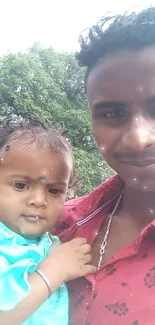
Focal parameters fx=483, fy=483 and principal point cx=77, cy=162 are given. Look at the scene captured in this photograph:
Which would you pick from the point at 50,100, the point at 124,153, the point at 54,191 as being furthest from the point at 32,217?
the point at 50,100

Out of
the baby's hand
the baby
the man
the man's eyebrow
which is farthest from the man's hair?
the baby's hand

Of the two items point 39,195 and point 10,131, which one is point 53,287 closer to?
point 39,195

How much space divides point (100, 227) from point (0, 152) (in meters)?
0.38

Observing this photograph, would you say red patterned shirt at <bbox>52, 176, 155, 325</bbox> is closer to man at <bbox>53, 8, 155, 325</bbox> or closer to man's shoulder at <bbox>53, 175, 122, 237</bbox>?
man at <bbox>53, 8, 155, 325</bbox>

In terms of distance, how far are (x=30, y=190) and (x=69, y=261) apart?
233 millimetres

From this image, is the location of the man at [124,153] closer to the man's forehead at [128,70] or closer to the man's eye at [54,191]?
the man's forehead at [128,70]

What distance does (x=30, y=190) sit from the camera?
1.38 meters

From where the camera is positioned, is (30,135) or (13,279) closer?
(13,279)

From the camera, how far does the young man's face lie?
117 cm

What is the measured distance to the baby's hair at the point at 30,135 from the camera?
1455 millimetres

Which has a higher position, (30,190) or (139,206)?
(30,190)

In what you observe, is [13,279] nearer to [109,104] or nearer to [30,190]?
[30,190]

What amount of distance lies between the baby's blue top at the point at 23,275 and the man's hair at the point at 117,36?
0.52m

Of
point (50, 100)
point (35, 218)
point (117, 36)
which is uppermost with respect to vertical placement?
point (117, 36)
